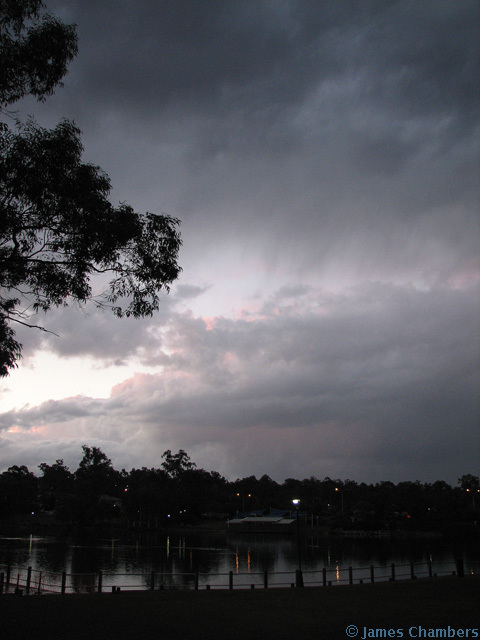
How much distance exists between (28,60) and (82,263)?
6.38 meters

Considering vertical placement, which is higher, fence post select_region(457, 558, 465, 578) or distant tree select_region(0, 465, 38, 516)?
distant tree select_region(0, 465, 38, 516)

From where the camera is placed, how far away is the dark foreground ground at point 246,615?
1273cm

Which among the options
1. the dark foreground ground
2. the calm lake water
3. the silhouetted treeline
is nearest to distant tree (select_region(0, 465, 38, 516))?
the silhouetted treeline

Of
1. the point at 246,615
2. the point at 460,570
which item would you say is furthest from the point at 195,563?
the point at 246,615

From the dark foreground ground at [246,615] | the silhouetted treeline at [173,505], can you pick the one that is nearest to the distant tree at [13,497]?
the silhouetted treeline at [173,505]

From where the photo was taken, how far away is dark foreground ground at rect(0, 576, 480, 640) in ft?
41.8

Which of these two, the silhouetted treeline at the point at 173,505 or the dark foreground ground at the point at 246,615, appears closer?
the dark foreground ground at the point at 246,615

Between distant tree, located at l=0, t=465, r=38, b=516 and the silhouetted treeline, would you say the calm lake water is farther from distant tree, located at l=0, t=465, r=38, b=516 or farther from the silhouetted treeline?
distant tree, located at l=0, t=465, r=38, b=516

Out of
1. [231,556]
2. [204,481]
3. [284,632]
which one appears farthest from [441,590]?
[204,481]

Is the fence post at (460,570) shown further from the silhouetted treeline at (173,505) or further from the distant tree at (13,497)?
the distant tree at (13,497)

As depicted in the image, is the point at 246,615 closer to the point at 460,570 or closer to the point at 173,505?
the point at 460,570

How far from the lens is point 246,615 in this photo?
1538cm

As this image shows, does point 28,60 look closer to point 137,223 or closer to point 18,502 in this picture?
point 137,223

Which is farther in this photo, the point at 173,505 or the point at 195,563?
the point at 173,505
